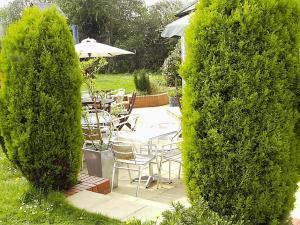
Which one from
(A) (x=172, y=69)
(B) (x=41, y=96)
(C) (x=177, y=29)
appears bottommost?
(A) (x=172, y=69)

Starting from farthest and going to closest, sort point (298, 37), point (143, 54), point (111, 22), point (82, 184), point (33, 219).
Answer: point (111, 22) → point (143, 54) → point (82, 184) → point (33, 219) → point (298, 37)

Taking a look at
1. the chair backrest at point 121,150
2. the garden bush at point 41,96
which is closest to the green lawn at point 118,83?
the chair backrest at point 121,150

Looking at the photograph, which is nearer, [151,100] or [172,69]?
[151,100]

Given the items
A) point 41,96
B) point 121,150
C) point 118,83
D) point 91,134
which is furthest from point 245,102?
point 118,83

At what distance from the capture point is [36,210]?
363 cm

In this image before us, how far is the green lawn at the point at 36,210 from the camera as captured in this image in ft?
11.3

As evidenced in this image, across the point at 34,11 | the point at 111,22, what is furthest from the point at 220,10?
the point at 111,22

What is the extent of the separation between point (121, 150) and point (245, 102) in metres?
2.89

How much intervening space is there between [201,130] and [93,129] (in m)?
3.31

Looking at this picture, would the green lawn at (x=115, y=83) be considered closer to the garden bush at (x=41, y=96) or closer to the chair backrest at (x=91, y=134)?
the chair backrest at (x=91, y=134)

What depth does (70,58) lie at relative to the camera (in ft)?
13.1

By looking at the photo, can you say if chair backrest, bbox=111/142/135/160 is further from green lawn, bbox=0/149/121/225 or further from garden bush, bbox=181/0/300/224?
garden bush, bbox=181/0/300/224

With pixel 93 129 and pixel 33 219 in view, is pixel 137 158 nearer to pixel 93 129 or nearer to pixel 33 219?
pixel 93 129

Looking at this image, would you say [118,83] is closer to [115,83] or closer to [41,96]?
[115,83]
